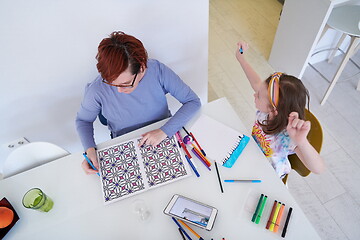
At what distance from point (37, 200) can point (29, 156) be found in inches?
11.5

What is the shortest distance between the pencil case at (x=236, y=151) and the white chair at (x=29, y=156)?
0.83 metres

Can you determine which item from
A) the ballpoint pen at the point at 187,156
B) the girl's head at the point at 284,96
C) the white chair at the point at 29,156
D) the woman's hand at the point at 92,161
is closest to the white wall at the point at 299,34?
the girl's head at the point at 284,96

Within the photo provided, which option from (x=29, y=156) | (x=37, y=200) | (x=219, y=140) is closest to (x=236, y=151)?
(x=219, y=140)

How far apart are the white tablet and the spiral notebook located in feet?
0.73

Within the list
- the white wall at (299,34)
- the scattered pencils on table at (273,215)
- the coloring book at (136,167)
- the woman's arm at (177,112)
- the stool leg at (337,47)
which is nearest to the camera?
the scattered pencils on table at (273,215)

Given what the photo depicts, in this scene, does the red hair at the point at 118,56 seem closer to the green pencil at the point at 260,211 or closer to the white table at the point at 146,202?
the white table at the point at 146,202

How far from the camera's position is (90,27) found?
4.30ft

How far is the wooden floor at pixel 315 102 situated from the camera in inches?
67.6

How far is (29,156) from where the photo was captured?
1265mm

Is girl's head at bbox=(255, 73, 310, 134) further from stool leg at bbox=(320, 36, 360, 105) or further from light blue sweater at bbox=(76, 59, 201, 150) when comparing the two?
stool leg at bbox=(320, 36, 360, 105)

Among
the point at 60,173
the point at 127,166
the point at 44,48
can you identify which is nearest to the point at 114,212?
the point at 127,166

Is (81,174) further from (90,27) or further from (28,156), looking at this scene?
(90,27)

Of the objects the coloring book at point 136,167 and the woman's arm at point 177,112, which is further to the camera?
the woman's arm at point 177,112

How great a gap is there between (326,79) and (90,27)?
208 cm
